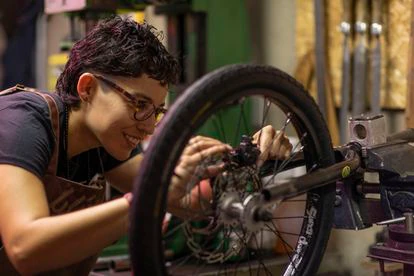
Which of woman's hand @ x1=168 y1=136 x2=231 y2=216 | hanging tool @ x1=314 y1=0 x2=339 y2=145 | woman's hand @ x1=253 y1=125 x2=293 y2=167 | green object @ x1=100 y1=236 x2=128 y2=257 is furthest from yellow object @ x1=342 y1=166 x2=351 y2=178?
green object @ x1=100 y1=236 x2=128 y2=257

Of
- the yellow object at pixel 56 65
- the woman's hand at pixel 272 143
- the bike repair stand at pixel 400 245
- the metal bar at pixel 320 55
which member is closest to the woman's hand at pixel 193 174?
the woman's hand at pixel 272 143

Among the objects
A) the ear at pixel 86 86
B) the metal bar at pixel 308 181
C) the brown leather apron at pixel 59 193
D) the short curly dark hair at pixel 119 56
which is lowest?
the brown leather apron at pixel 59 193

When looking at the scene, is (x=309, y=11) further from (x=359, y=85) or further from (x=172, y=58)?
(x=172, y=58)

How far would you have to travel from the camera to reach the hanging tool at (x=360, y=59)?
247 cm

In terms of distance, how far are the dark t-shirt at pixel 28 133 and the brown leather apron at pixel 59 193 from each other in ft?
0.07

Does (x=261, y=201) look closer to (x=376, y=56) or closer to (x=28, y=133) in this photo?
(x=28, y=133)

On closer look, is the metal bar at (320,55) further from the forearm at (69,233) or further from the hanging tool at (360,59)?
the forearm at (69,233)

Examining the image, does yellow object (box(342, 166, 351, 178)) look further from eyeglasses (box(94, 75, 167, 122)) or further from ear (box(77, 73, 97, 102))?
ear (box(77, 73, 97, 102))

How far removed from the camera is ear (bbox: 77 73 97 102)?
1147 mm

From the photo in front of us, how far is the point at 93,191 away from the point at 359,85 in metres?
1.44

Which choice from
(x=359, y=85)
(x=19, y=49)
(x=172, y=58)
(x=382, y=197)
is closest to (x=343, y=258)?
(x=359, y=85)

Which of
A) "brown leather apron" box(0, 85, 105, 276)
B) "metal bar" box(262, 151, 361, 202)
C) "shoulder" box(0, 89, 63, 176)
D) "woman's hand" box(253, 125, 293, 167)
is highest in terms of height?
"shoulder" box(0, 89, 63, 176)

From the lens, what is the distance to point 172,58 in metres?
1.19

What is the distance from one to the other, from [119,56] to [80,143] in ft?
0.72
